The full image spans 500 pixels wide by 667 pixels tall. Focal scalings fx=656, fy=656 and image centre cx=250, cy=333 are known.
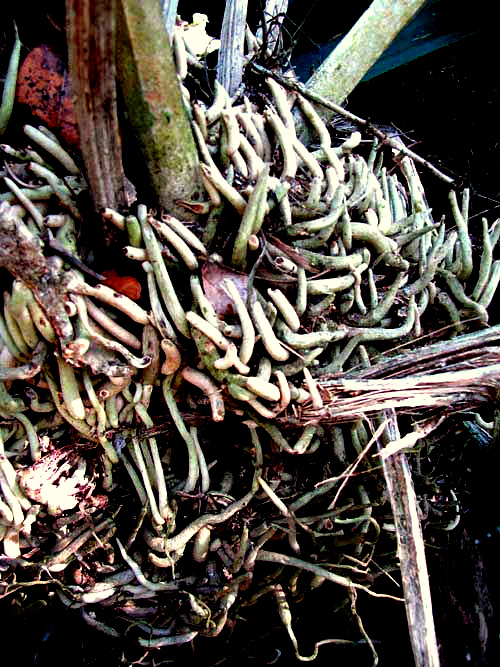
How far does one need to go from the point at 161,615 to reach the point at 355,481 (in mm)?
311

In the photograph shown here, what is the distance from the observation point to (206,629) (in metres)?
0.85

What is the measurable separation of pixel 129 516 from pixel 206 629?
18cm

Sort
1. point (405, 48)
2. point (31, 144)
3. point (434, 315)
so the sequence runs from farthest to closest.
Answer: point (405, 48) < point (434, 315) < point (31, 144)

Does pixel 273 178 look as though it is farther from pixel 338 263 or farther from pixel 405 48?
pixel 405 48

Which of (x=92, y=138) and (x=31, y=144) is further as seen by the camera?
(x=31, y=144)

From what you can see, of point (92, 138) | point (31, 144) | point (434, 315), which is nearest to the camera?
point (92, 138)

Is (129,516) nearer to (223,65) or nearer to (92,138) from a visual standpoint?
(92,138)

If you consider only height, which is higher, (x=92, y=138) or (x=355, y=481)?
(x=92, y=138)

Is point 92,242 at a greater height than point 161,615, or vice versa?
point 92,242

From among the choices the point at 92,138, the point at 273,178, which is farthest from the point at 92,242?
the point at 273,178

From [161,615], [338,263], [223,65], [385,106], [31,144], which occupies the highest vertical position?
[385,106]

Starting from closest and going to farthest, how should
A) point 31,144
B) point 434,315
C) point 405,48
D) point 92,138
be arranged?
point 92,138
point 31,144
point 434,315
point 405,48

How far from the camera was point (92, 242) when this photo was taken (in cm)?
78

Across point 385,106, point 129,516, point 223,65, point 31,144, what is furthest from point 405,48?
point 129,516
